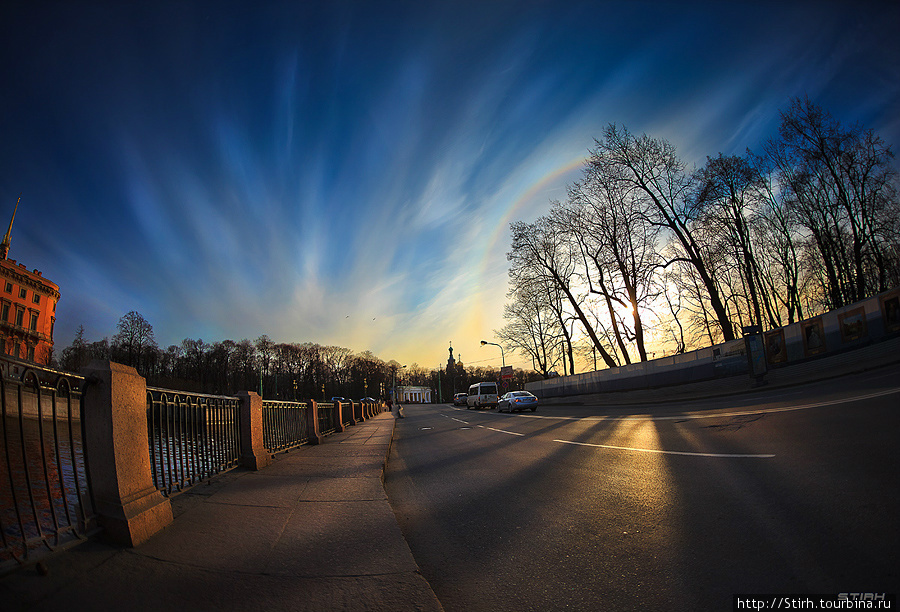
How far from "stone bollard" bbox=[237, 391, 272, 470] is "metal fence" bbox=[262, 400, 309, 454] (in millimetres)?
576

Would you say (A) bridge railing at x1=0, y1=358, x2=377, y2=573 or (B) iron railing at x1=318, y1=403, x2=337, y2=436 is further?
(B) iron railing at x1=318, y1=403, x2=337, y2=436

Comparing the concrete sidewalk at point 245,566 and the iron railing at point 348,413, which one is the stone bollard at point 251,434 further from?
the iron railing at point 348,413

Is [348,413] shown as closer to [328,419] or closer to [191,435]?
[328,419]

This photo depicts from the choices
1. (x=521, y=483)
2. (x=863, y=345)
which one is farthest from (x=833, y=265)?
(x=521, y=483)

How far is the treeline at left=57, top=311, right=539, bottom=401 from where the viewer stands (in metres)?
57.8

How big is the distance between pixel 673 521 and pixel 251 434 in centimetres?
652

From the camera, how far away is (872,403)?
760cm

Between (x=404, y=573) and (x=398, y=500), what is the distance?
9.98 ft

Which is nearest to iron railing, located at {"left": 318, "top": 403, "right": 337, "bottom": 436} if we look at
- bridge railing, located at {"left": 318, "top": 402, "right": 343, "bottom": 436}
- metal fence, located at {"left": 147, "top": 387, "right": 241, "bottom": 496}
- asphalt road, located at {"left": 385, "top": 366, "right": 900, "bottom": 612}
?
bridge railing, located at {"left": 318, "top": 402, "right": 343, "bottom": 436}

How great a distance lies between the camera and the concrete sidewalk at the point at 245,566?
2.29 metres

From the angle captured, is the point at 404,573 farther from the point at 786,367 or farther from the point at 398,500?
the point at 786,367

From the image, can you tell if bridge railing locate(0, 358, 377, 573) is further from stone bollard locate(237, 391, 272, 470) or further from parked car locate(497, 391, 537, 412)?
parked car locate(497, 391, 537, 412)

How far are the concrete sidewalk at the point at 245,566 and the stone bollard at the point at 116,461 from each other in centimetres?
15

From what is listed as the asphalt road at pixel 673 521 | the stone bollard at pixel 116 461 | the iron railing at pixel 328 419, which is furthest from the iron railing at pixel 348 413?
the stone bollard at pixel 116 461
